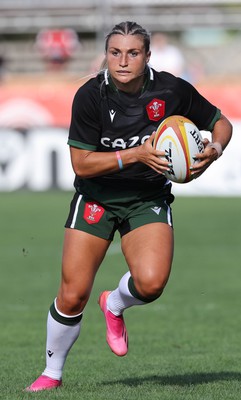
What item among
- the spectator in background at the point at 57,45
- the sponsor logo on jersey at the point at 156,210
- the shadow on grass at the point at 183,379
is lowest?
the spectator in background at the point at 57,45

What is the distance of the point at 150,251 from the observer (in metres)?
6.39

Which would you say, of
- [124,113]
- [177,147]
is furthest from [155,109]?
[177,147]

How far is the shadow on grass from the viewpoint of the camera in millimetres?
6762

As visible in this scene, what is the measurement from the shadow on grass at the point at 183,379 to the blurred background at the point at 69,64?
36.4 feet

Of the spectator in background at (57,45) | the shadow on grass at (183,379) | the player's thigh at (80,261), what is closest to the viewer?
the player's thigh at (80,261)

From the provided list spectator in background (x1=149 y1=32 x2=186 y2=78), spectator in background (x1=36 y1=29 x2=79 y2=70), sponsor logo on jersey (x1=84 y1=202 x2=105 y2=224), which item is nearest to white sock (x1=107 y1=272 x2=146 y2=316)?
sponsor logo on jersey (x1=84 y1=202 x2=105 y2=224)

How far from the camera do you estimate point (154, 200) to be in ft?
22.0

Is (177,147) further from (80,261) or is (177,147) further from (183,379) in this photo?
(183,379)

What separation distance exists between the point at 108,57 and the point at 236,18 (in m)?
22.0

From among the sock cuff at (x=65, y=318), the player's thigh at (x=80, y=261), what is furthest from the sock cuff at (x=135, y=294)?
the sock cuff at (x=65, y=318)

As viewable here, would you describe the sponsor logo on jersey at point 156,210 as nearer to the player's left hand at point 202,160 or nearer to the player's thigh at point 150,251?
the player's thigh at point 150,251

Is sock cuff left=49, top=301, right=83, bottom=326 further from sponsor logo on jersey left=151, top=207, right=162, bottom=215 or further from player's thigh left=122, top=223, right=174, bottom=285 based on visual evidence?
sponsor logo on jersey left=151, top=207, right=162, bottom=215

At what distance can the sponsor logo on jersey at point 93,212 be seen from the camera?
6621 mm

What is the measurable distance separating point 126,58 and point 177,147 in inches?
24.1
